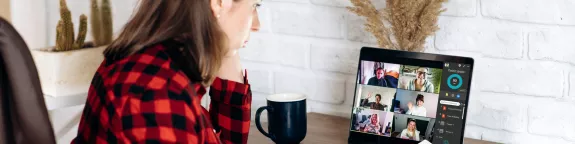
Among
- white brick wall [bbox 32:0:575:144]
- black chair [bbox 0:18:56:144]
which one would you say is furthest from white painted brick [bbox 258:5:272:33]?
black chair [bbox 0:18:56:144]

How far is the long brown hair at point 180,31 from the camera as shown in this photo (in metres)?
0.85

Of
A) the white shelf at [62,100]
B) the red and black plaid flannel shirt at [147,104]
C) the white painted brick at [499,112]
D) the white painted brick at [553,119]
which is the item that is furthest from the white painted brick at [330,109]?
the red and black plaid flannel shirt at [147,104]

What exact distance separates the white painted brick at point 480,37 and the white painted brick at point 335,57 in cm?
18

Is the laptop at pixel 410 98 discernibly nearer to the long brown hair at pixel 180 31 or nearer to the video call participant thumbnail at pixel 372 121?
the video call participant thumbnail at pixel 372 121

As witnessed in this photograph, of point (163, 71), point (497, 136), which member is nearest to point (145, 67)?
point (163, 71)

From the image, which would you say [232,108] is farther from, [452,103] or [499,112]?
[499,112]

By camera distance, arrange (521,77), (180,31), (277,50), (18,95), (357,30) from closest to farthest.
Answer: (18,95) → (180,31) → (521,77) → (357,30) → (277,50)

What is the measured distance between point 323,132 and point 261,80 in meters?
0.26

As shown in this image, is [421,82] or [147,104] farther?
[421,82]

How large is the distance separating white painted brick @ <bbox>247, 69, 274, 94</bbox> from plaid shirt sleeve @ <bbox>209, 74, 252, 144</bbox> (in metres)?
0.33

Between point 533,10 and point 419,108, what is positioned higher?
point 533,10

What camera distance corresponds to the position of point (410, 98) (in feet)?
3.71

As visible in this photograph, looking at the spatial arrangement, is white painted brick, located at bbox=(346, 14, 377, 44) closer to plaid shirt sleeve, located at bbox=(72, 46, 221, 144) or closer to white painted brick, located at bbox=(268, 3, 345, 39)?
white painted brick, located at bbox=(268, 3, 345, 39)

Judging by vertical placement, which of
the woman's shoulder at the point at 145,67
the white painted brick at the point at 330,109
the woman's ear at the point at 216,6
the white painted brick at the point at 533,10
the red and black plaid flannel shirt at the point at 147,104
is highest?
the white painted brick at the point at 533,10
